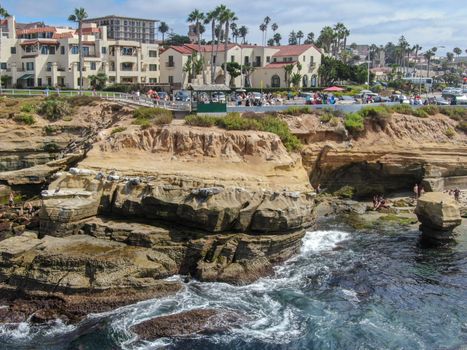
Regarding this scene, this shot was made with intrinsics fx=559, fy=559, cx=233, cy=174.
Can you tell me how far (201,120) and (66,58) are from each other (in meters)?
43.6

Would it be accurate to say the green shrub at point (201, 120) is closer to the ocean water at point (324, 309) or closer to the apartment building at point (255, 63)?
the ocean water at point (324, 309)

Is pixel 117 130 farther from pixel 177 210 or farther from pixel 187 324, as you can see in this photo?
pixel 187 324

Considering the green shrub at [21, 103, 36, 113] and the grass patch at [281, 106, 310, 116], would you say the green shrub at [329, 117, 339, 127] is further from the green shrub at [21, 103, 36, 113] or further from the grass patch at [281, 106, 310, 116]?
the green shrub at [21, 103, 36, 113]

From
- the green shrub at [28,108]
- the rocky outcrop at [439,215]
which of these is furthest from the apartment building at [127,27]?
the rocky outcrop at [439,215]

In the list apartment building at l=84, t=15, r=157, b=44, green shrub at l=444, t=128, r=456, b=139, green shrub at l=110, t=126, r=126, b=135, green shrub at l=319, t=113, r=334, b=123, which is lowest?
green shrub at l=444, t=128, r=456, b=139

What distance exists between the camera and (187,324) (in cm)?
2258

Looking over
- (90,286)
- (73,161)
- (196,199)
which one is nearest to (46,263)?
(90,286)

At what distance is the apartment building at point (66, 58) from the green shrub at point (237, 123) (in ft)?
137

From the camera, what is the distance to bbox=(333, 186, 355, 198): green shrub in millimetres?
42812

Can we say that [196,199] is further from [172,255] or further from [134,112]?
[134,112]

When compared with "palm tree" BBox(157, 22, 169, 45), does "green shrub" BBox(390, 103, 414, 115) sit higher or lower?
lower

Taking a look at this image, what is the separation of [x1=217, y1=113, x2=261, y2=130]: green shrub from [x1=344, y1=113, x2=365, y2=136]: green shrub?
880cm

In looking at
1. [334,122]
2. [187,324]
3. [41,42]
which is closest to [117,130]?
[334,122]

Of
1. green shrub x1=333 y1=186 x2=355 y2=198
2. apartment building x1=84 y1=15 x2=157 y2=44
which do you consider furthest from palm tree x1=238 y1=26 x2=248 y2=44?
green shrub x1=333 y1=186 x2=355 y2=198
